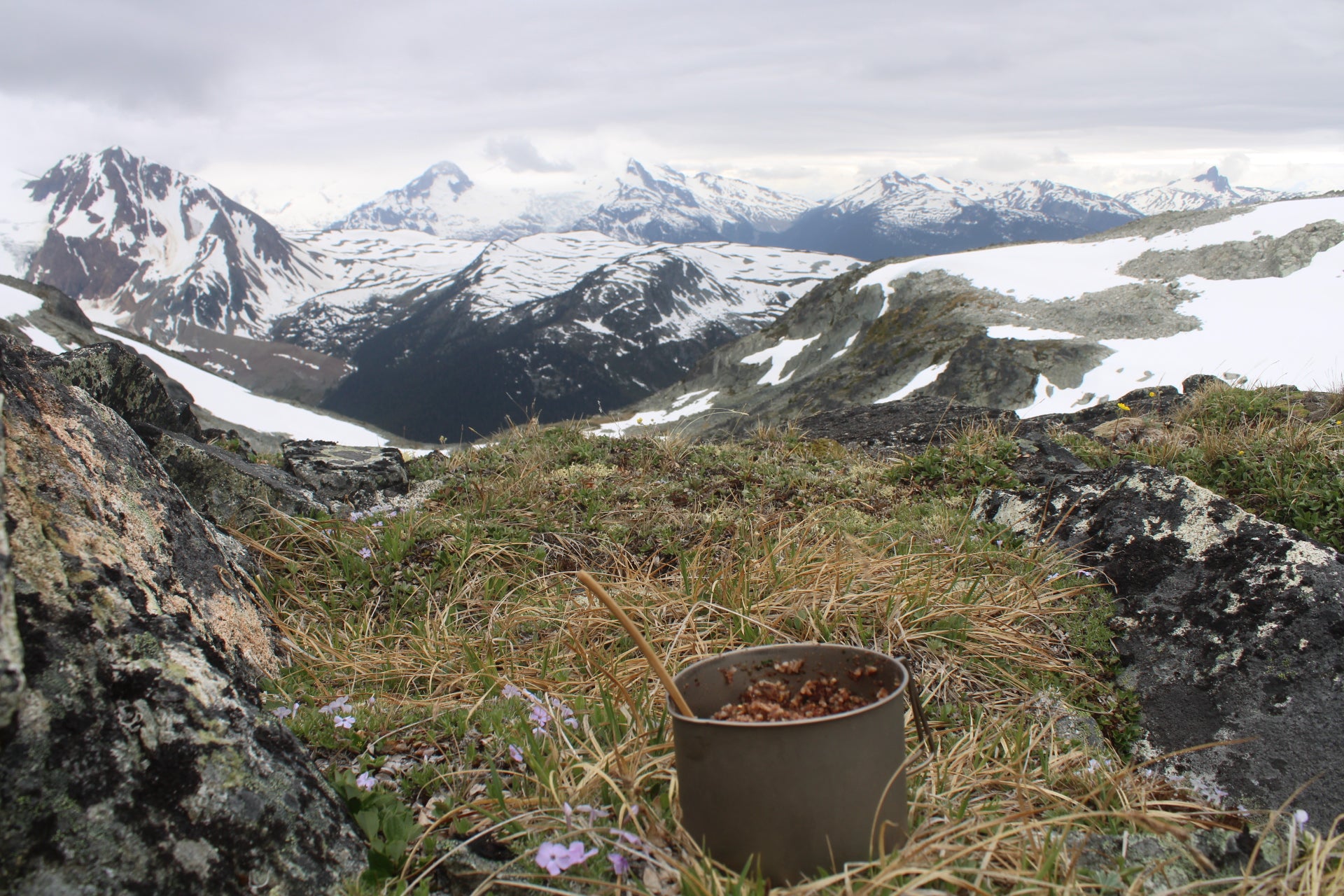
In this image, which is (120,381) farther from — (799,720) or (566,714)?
(799,720)

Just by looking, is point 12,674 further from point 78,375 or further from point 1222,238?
point 1222,238

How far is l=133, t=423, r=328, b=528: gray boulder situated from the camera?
4.99 m

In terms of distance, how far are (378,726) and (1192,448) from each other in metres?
6.75

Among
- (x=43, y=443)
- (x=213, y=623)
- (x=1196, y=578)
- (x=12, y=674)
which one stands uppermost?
(x=43, y=443)

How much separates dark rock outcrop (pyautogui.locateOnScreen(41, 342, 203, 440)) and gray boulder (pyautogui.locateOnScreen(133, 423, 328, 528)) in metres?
0.98

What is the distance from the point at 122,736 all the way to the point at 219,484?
384cm

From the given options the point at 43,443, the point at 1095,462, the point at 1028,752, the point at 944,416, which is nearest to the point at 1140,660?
the point at 1028,752

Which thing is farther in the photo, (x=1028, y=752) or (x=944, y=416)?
(x=944, y=416)

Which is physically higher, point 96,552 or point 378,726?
point 96,552

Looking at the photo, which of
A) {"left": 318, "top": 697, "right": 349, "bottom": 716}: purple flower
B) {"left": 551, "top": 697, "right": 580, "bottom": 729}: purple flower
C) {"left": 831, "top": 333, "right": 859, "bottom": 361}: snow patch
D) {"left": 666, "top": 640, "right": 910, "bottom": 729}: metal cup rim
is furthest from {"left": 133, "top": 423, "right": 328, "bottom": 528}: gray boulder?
{"left": 831, "top": 333, "right": 859, "bottom": 361}: snow patch

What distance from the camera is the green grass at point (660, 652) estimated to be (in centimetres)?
199

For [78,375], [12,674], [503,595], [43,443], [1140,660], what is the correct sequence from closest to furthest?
[12,674]
[43,443]
[1140,660]
[503,595]
[78,375]

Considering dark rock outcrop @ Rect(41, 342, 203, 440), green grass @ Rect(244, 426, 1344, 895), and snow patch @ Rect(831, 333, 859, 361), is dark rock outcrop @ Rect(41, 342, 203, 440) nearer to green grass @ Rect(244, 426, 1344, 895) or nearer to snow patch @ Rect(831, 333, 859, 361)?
green grass @ Rect(244, 426, 1344, 895)

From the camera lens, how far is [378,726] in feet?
8.66
